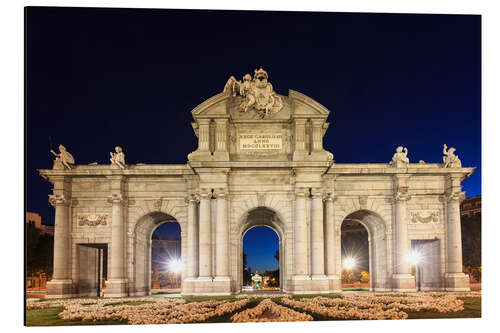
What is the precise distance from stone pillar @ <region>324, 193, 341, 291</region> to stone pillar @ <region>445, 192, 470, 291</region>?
820 cm

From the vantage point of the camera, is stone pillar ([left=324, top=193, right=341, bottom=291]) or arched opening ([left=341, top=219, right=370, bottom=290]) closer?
stone pillar ([left=324, top=193, right=341, bottom=291])

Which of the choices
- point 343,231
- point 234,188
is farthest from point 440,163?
point 343,231

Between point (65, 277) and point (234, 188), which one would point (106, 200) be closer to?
point (65, 277)

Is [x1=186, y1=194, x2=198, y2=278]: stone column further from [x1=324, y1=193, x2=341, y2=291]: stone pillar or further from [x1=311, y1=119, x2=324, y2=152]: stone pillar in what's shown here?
[x1=311, y1=119, x2=324, y2=152]: stone pillar

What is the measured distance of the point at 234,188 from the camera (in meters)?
33.9

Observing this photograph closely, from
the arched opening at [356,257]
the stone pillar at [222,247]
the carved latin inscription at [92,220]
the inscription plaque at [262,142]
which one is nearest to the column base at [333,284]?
the stone pillar at [222,247]

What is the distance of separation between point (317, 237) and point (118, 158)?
14.9 meters

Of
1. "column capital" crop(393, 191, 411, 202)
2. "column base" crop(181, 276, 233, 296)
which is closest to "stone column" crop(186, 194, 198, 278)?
"column base" crop(181, 276, 233, 296)

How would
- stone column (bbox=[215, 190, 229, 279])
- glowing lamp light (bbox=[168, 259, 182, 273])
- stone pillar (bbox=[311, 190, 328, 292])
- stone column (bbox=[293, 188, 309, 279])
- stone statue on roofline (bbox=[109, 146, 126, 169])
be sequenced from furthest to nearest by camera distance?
1. glowing lamp light (bbox=[168, 259, 182, 273])
2. stone statue on roofline (bbox=[109, 146, 126, 169])
3. stone column (bbox=[293, 188, 309, 279])
4. stone column (bbox=[215, 190, 229, 279])
5. stone pillar (bbox=[311, 190, 328, 292])

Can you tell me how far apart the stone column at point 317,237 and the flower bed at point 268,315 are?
757 centimetres

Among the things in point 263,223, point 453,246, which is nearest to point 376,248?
point 453,246

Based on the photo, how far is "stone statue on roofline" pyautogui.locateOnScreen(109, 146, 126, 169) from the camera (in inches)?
1356

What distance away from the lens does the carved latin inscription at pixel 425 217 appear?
35719 mm

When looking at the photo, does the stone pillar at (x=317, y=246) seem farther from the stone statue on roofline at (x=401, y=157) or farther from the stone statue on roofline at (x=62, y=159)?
the stone statue on roofline at (x=62, y=159)
